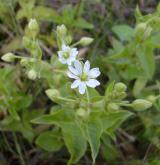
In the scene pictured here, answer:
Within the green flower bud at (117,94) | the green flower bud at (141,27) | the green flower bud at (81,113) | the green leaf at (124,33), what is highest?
the green flower bud at (141,27)

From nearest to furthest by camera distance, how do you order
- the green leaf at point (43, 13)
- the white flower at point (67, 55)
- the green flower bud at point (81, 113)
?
the green flower bud at point (81, 113) → the white flower at point (67, 55) → the green leaf at point (43, 13)

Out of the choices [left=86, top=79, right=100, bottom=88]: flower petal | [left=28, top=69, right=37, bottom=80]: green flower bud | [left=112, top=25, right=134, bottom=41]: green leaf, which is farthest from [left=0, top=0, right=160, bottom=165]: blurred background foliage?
[left=86, top=79, right=100, bottom=88]: flower petal

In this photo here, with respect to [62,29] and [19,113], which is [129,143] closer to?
[19,113]

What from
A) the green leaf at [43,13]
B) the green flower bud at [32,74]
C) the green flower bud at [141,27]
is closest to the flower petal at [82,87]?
the green flower bud at [32,74]

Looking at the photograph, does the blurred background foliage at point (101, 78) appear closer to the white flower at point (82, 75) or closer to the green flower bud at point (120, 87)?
the white flower at point (82, 75)

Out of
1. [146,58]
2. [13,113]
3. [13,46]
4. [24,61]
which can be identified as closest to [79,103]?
[24,61]

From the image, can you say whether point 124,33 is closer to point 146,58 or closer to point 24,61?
point 146,58
